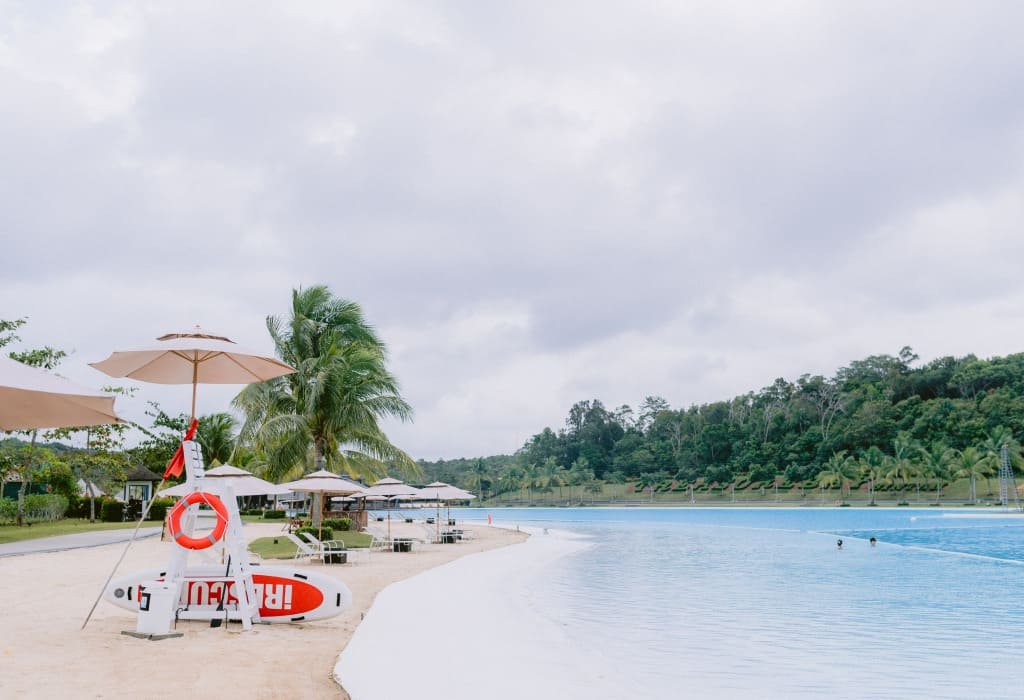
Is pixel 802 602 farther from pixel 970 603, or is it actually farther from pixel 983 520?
pixel 983 520

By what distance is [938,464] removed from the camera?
62125mm

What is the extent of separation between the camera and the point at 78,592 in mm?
10766

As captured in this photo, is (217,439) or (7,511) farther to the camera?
(217,439)

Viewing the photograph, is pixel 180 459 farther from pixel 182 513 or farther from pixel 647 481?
pixel 647 481

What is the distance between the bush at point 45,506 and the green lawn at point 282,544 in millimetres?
A: 11868

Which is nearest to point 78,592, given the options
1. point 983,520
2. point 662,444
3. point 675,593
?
point 675,593

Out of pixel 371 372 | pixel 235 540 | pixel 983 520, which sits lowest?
pixel 983 520

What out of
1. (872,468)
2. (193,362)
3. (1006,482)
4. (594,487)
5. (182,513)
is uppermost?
(193,362)

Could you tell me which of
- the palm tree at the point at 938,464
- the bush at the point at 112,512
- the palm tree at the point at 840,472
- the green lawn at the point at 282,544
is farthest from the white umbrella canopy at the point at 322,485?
the palm tree at the point at 840,472

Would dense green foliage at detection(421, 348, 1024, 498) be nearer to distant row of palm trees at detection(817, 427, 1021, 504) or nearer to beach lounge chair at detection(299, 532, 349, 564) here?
distant row of palm trees at detection(817, 427, 1021, 504)

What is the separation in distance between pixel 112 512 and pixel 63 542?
12.0 m

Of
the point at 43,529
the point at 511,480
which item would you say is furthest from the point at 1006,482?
the point at 511,480

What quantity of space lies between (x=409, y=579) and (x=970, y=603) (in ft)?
29.7

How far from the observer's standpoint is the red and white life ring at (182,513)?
24.9ft
